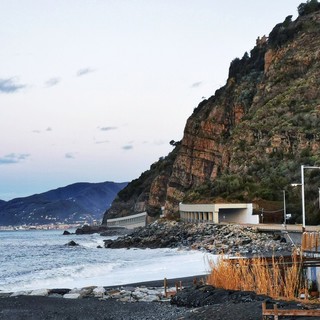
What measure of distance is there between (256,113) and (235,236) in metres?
49.1

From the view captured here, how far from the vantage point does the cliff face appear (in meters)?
93.8

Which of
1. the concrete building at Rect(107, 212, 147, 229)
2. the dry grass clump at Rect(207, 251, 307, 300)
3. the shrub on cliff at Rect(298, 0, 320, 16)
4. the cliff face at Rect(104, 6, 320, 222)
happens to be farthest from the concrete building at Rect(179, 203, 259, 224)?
the shrub on cliff at Rect(298, 0, 320, 16)

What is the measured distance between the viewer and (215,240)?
64500mm

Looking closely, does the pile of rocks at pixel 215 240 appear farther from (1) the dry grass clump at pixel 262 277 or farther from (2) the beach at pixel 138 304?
(1) the dry grass clump at pixel 262 277

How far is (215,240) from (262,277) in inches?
1763

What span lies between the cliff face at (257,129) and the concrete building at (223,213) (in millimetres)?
2190

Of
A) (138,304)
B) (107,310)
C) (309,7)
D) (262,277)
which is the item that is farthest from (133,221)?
(262,277)

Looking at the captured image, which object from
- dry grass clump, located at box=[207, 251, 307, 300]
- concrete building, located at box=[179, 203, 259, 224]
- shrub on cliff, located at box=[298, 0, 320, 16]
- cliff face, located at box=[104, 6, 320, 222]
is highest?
shrub on cliff, located at box=[298, 0, 320, 16]

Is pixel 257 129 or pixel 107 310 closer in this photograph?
pixel 107 310

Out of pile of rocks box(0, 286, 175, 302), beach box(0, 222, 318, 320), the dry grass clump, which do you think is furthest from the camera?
pile of rocks box(0, 286, 175, 302)

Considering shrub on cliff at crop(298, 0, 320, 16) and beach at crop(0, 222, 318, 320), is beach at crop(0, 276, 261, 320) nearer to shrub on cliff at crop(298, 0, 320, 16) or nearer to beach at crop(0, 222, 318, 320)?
beach at crop(0, 222, 318, 320)

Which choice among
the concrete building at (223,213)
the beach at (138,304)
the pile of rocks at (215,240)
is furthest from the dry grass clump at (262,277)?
the concrete building at (223,213)

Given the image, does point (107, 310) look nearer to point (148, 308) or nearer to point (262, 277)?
point (148, 308)

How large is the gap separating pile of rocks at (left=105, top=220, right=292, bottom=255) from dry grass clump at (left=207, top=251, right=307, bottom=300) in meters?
22.7
